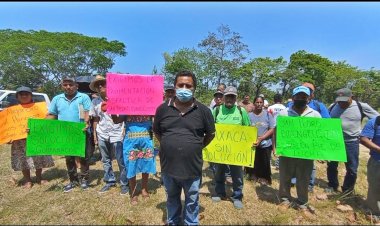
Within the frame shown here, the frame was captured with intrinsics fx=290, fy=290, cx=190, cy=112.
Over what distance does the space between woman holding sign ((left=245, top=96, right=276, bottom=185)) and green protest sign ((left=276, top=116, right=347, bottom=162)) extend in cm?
145

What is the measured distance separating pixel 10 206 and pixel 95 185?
4.75 ft

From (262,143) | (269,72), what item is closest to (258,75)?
(269,72)

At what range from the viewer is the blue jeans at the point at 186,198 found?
3347 mm

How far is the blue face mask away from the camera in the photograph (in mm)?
3238

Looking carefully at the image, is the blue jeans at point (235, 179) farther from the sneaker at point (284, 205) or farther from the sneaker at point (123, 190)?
the sneaker at point (123, 190)

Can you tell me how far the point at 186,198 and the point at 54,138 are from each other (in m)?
2.93

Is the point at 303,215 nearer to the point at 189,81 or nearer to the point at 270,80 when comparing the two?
the point at 189,81

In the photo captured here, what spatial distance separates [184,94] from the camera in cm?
324

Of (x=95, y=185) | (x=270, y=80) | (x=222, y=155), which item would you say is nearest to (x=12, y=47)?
(x=270, y=80)

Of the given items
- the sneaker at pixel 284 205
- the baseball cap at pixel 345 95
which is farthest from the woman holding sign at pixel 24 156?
the baseball cap at pixel 345 95

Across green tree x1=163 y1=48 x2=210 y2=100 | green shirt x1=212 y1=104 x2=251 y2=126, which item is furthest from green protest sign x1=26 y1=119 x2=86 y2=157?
green tree x1=163 y1=48 x2=210 y2=100

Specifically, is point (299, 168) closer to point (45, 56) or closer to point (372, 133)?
point (372, 133)

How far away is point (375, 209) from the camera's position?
433 cm

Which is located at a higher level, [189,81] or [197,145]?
[189,81]
